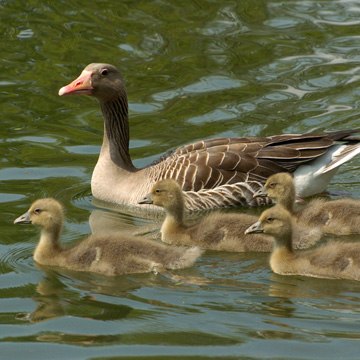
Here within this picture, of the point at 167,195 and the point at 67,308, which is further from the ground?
the point at 167,195

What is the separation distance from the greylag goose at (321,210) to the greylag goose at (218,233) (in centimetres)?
49

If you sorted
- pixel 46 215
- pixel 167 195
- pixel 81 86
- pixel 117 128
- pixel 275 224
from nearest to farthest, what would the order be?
pixel 275 224
pixel 46 215
pixel 167 195
pixel 81 86
pixel 117 128

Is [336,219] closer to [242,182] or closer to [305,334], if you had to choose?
[242,182]

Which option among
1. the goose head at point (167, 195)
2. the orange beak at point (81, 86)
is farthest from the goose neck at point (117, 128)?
the goose head at point (167, 195)

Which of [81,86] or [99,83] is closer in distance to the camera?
[81,86]

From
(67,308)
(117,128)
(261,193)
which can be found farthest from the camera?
(117,128)

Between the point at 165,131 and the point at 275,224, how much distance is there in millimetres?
5787

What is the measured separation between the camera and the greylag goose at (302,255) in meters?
9.00

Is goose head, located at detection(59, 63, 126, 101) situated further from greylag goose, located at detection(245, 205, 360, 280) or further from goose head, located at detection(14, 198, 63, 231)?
greylag goose, located at detection(245, 205, 360, 280)

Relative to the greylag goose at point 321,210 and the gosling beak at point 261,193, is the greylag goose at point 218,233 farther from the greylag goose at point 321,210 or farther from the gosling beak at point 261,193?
the gosling beak at point 261,193

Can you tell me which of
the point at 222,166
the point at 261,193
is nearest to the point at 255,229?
the point at 261,193

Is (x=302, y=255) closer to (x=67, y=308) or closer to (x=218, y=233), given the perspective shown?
(x=218, y=233)

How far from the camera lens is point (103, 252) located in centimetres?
938

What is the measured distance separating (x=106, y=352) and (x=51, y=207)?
8.24ft
